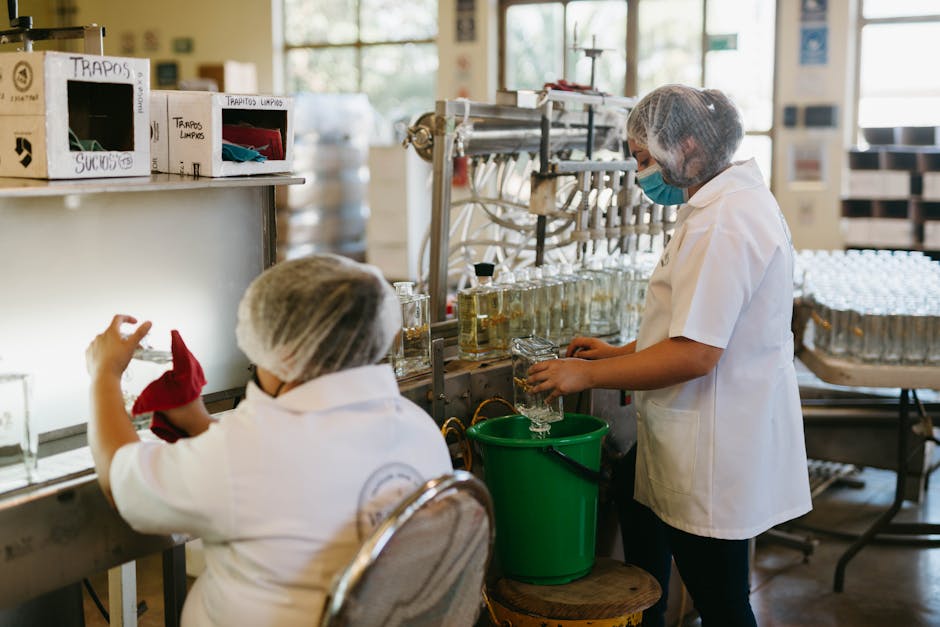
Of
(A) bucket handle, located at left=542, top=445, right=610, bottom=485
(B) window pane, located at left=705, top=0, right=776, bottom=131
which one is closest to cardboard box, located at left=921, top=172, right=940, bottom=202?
(B) window pane, located at left=705, top=0, right=776, bottom=131

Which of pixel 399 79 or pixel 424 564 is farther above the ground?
pixel 399 79

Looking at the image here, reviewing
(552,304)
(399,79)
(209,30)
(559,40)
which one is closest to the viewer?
(552,304)

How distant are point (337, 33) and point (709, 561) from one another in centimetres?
704

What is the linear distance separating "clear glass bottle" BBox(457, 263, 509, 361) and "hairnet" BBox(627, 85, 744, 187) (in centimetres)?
55

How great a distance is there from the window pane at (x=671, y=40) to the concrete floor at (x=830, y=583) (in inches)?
158

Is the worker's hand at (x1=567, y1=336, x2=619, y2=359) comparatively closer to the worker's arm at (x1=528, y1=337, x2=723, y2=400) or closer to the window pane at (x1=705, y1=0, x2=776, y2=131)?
the worker's arm at (x1=528, y1=337, x2=723, y2=400)

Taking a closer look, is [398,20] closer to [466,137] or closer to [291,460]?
[466,137]

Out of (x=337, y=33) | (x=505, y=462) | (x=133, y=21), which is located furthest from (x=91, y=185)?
(x=133, y=21)

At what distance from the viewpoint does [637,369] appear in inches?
79.2

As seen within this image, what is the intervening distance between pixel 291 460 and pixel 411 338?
3.30 ft

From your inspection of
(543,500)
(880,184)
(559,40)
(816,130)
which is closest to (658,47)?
(559,40)

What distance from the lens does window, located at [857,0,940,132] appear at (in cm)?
661

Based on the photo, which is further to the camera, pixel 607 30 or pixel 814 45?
pixel 607 30

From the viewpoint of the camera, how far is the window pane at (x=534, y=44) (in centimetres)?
764
